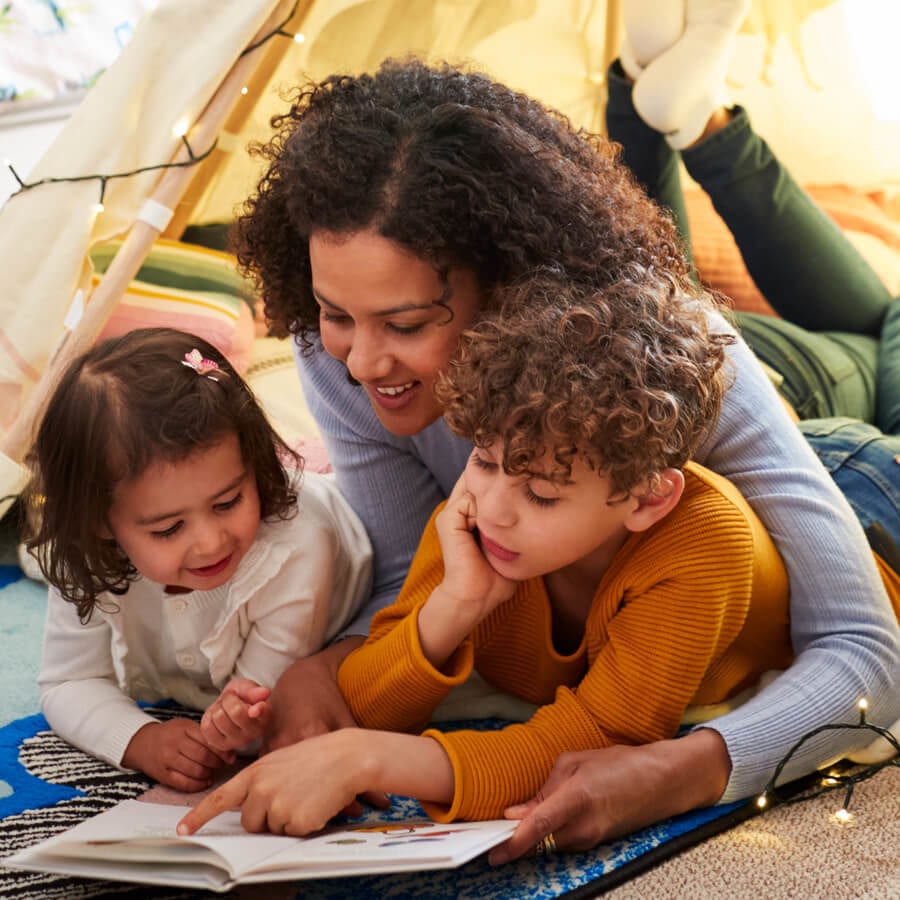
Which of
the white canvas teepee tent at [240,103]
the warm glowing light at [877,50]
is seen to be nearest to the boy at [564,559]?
the white canvas teepee tent at [240,103]

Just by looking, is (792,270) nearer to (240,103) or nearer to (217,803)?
(240,103)

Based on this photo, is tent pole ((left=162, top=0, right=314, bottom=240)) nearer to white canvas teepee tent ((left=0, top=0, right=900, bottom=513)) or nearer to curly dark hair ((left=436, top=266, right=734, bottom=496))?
white canvas teepee tent ((left=0, top=0, right=900, bottom=513))

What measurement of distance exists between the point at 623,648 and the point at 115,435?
1.66 feet

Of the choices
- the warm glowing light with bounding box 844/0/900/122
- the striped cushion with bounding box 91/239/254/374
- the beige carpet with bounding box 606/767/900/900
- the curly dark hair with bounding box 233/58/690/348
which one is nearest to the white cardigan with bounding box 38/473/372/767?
the curly dark hair with bounding box 233/58/690/348

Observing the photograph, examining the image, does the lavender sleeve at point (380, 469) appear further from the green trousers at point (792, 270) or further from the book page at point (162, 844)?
the green trousers at point (792, 270)

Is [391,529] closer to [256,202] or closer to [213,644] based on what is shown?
[213,644]

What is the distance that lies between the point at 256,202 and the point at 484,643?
51 cm

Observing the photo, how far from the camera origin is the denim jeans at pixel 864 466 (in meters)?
1.27

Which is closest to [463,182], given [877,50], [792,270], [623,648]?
[623,648]

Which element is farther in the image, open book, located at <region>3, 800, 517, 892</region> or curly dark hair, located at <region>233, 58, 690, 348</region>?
curly dark hair, located at <region>233, 58, 690, 348</region>

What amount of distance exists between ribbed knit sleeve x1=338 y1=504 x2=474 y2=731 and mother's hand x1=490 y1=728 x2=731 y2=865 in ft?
0.49

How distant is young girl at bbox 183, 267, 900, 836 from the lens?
89 cm

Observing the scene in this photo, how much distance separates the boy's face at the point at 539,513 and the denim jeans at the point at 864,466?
450 millimetres

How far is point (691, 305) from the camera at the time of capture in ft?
3.26
